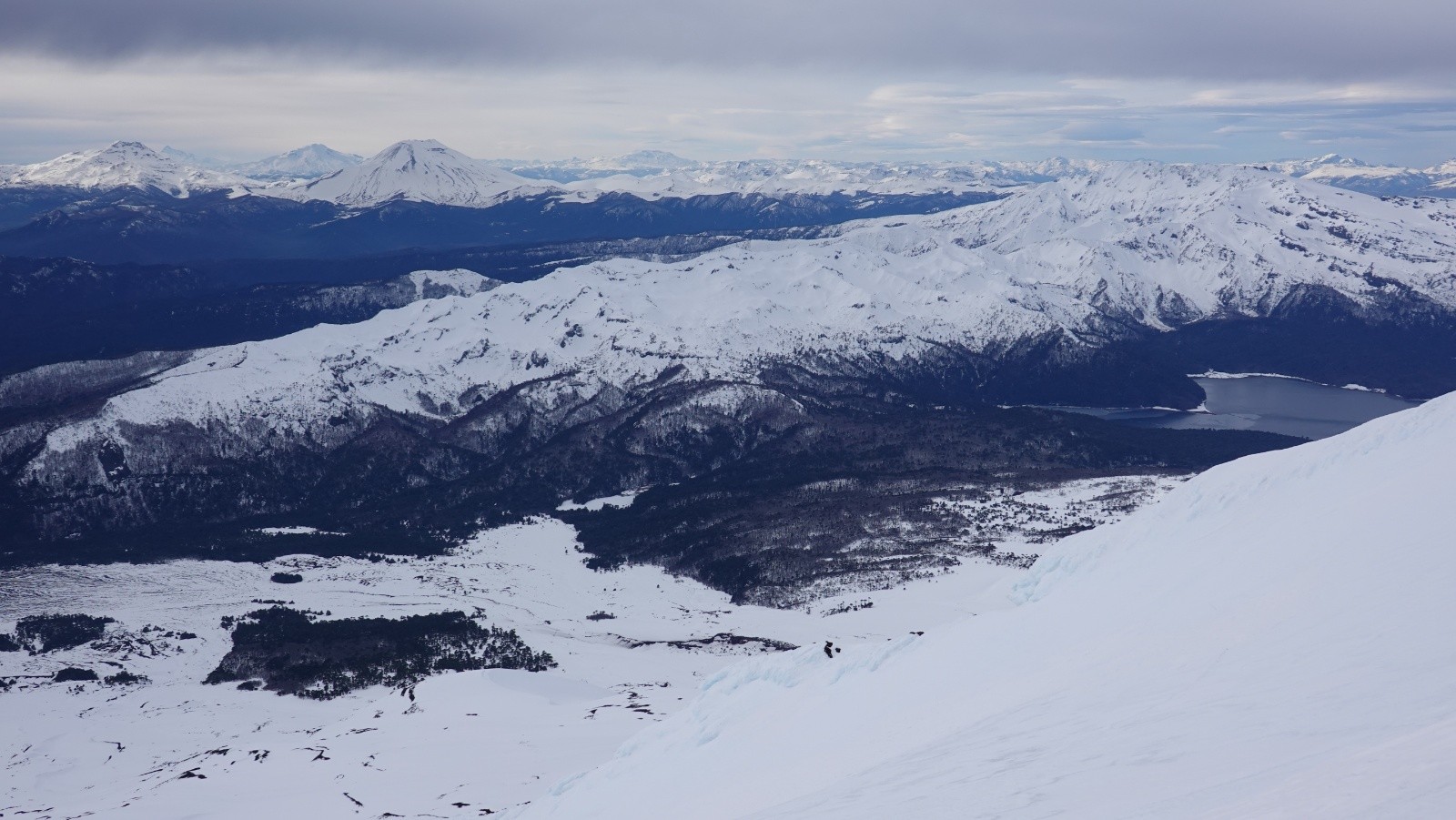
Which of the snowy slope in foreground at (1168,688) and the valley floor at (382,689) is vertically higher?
the snowy slope in foreground at (1168,688)

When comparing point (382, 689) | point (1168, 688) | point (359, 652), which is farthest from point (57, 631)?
point (1168, 688)

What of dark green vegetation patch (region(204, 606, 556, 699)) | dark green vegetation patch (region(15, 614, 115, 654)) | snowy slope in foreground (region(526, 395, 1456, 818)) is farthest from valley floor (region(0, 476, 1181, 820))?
snowy slope in foreground (region(526, 395, 1456, 818))

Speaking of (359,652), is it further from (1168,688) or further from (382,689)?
(1168,688)

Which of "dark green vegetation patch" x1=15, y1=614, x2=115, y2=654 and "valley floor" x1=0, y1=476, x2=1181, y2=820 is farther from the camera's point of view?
"dark green vegetation patch" x1=15, y1=614, x2=115, y2=654

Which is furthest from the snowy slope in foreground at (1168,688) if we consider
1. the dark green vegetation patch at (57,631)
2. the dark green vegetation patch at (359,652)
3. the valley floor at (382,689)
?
the dark green vegetation patch at (57,631)

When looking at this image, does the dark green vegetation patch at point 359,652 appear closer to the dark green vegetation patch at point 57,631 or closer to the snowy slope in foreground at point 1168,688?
the dark green vegetation patch at point 57,631

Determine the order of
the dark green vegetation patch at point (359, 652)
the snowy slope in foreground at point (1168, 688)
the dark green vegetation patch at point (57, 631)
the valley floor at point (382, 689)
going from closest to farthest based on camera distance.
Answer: the snowy slope in foreground at point (1168, 688) → the valley floor at point (382, 689) → the dark green vegetation patch at point (359, 652) → the dark green vegetation patch at point (57, 631)

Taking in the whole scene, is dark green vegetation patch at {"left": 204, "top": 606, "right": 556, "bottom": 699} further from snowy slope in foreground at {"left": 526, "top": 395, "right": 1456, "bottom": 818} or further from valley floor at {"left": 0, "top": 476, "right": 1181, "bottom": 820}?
snowy slope in foreground at {"left": 526, "top": 395, "right": 1456, "bottom": 818}
